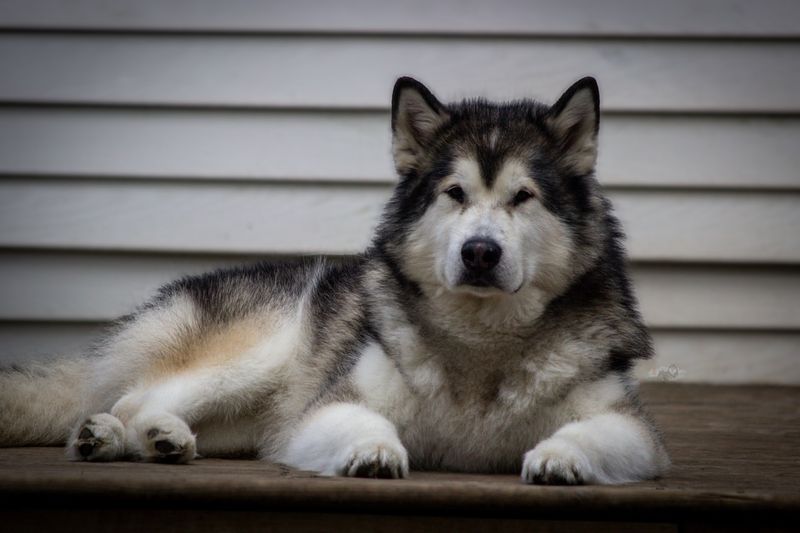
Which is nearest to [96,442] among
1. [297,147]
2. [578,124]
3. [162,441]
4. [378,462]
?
[162,441]

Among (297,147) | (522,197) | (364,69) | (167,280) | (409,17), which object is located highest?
(409,17)

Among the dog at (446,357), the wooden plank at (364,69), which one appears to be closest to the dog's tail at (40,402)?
the dog at (446,357)

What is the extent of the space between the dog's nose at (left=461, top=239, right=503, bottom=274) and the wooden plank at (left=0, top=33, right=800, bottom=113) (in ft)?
7.05

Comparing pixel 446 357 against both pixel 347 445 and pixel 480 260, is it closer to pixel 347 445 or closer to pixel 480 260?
pixel 480 260

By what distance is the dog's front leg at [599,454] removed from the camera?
2.43 m

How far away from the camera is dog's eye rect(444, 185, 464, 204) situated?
293 centimetres

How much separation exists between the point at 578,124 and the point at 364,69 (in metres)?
1.88

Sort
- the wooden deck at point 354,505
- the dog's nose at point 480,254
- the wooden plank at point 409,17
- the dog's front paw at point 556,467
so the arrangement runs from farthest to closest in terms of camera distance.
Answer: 1. the wooden plank at point 409,17
2. the dog's nose at point 480,254
3. the dog's front paw at point 556,467
4. the wooden deck at point 354,505

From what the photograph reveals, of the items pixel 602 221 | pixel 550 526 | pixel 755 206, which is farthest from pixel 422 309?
pixel 755 206

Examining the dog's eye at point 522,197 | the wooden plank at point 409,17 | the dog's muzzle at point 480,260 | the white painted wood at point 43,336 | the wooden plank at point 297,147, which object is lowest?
the white painted wood at point 43,336

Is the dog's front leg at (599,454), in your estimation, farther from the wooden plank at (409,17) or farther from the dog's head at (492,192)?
the wooden plank at (409,17)

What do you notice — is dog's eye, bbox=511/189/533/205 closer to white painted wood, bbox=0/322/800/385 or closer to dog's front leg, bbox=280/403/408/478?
dog's front leg, bbox=280/403/408/478

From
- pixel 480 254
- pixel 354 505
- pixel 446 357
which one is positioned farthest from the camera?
pixel 446 357

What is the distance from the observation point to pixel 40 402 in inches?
128
